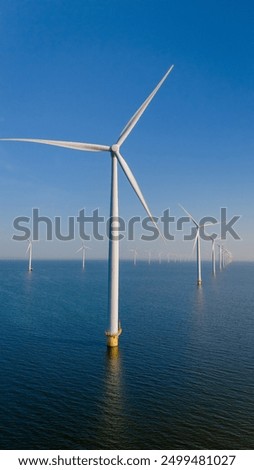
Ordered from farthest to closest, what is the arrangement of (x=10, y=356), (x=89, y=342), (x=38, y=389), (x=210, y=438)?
(x=89, y=342) → (x=10, y=356) → (x=38, y=389) → (x=210, y=438)

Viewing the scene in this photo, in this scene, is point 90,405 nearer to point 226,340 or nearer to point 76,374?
point 76,374

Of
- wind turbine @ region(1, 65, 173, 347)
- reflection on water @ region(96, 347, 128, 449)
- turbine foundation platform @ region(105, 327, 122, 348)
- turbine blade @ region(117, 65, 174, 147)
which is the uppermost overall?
turbine blade @ region(117, 65, 174, 147)

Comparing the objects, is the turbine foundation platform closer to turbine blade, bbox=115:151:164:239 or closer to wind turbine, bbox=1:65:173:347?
wind turbine, bbox=1:65:173:347

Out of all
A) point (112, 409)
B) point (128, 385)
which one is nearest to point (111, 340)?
point (128, 385)

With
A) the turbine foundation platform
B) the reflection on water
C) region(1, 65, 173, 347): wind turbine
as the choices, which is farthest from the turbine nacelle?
the reflection on water

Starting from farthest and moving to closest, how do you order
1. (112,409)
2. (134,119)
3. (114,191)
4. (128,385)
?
(134,119), (114,191), (128,385), (112,409)

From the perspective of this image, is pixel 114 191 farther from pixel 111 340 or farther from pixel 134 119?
pixel 111 340

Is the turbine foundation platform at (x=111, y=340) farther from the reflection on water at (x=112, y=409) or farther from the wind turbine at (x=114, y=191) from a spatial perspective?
the reflection on water at (x=112, y=409)
